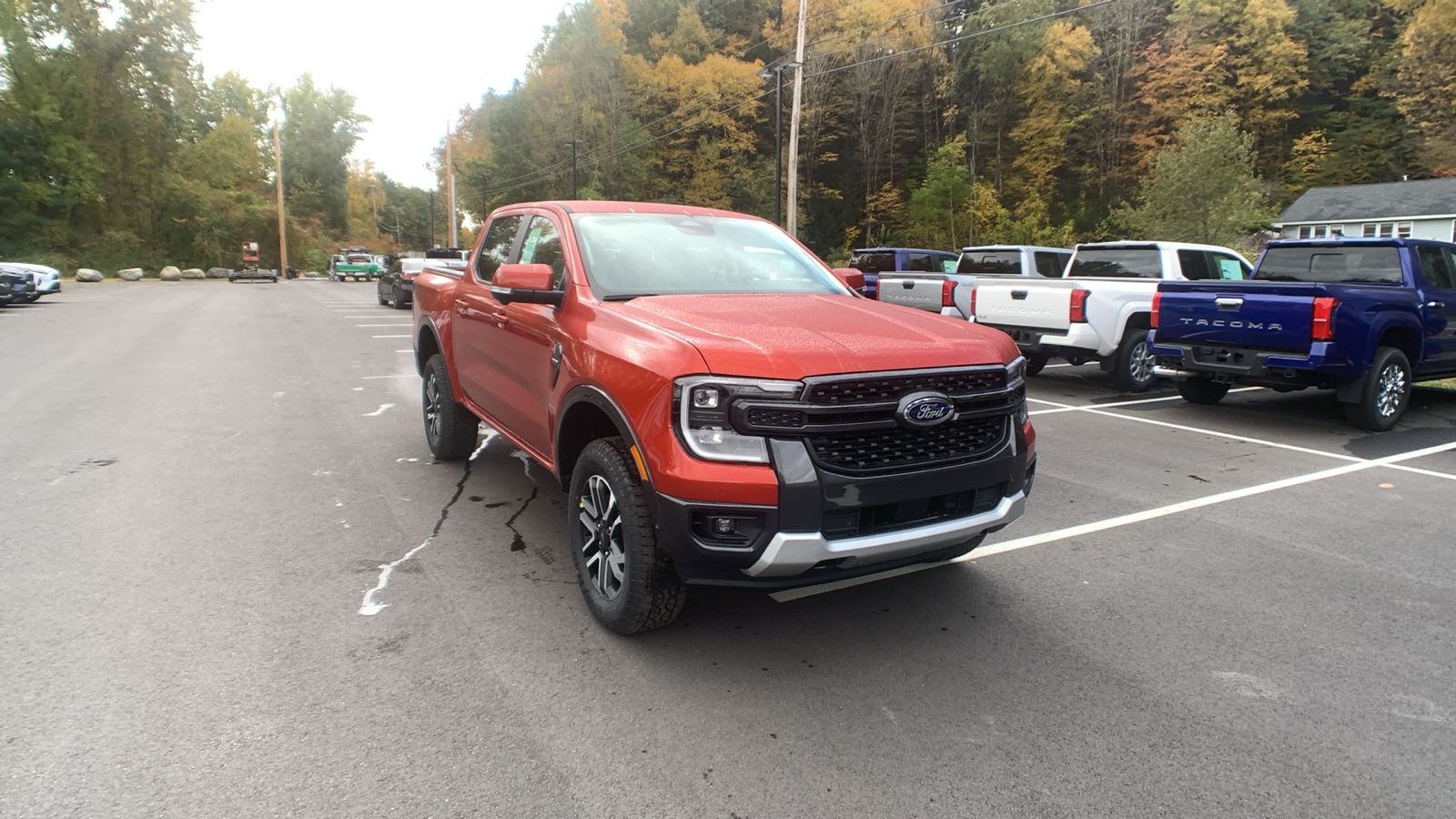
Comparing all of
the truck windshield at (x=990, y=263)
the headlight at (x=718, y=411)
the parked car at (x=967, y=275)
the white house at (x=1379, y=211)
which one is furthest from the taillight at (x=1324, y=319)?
the white house at (x=1379, y=211)

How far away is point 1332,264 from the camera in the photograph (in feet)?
29.1

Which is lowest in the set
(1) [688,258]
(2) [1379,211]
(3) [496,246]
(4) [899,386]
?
(4) [899,386]

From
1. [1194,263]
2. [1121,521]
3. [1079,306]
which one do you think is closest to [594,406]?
[1121,521]

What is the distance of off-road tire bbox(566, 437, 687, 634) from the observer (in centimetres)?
327

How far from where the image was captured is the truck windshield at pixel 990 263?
13625mm

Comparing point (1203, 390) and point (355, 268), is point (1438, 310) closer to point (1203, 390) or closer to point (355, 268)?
point (1203, 390)

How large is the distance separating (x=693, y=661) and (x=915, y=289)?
38.8ft

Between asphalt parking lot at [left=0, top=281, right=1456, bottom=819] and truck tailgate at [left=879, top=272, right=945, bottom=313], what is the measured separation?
7879 millimetres

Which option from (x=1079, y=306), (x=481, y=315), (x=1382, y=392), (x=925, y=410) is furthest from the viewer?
(x=1079, y=306)

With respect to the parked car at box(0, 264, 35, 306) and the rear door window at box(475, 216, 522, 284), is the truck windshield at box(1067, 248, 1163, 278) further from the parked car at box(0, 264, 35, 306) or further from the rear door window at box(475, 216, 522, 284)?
the parked car at box(0, 264, 35, 306)

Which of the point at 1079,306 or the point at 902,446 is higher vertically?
the point at 1079,306

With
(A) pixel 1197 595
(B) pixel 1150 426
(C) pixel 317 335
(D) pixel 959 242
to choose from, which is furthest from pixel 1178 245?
(D) pixel 959 242

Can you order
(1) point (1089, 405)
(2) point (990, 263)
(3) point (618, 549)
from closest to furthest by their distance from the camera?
(3) point (618, 549)
(1) point (1089, 405)
(2) point (990, 263)

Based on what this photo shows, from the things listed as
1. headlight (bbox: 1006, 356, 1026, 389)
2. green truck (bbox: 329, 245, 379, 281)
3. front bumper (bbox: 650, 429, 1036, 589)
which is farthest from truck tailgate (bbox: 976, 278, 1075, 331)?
green truck (bbox: 329, 245, 379, 281)
